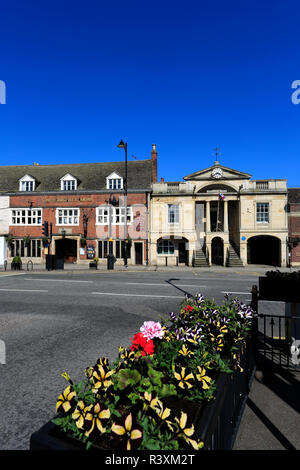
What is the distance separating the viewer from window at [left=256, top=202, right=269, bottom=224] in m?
26.6

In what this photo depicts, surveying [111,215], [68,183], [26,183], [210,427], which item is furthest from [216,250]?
[210,427]

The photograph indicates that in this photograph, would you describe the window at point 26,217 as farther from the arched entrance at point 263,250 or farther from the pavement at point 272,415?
the pavement at point 272,415

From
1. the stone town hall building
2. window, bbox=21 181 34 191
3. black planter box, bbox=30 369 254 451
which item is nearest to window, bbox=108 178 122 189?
the stone town hall building

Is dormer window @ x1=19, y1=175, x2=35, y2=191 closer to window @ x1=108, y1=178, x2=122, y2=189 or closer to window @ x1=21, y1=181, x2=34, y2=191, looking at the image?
window @ x1=21, y1=181, x2=34, y2=191

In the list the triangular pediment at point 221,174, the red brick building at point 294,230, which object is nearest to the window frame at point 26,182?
the triangular pediment at point 221,174

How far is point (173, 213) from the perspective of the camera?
1092 inches

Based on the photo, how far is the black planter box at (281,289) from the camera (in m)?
4.77

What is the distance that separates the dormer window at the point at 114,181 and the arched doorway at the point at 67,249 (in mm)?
7440

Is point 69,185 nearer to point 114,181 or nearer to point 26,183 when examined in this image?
point 114,181

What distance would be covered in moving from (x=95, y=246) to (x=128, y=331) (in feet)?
71.9

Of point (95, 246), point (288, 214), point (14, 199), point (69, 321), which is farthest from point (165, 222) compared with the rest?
point (69, 321)

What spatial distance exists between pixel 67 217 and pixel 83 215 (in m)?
1.94

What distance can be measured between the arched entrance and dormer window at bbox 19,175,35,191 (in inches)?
1016
